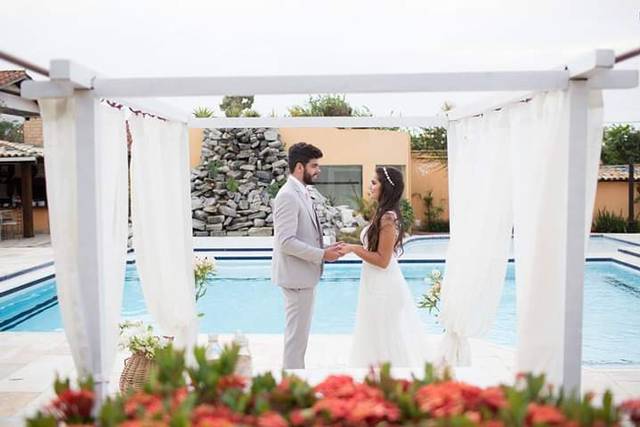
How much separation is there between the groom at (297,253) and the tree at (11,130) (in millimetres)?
22462

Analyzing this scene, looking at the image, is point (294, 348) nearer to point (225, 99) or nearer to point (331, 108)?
point (331, 108)

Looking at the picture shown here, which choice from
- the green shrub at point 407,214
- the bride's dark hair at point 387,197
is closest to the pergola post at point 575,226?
the bride's dark hair at point 387,197

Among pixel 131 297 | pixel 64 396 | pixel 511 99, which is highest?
pixel 511 99

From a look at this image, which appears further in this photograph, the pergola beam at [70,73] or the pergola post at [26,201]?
the pergola post at [26,201]

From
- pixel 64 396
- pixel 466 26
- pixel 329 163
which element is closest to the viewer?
pixel 64 396

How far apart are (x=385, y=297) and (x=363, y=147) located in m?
12.2

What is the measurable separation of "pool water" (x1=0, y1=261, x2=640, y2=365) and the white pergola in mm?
3915

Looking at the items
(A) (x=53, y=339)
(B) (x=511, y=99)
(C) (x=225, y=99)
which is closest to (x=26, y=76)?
(C) (x=225, y=99)

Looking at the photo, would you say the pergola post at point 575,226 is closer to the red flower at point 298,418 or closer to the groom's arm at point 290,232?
the red flower at point 298,418

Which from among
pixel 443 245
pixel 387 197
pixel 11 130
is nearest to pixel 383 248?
pixel 387 197

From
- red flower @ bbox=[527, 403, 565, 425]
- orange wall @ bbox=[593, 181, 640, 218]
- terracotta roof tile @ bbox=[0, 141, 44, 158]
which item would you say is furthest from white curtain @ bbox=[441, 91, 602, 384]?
orange wall @ bbox=[593, 181, 640, 218]

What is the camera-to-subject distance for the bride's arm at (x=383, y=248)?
441 cm

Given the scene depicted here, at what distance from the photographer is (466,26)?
23.4ft

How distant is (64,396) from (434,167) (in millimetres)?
15901
